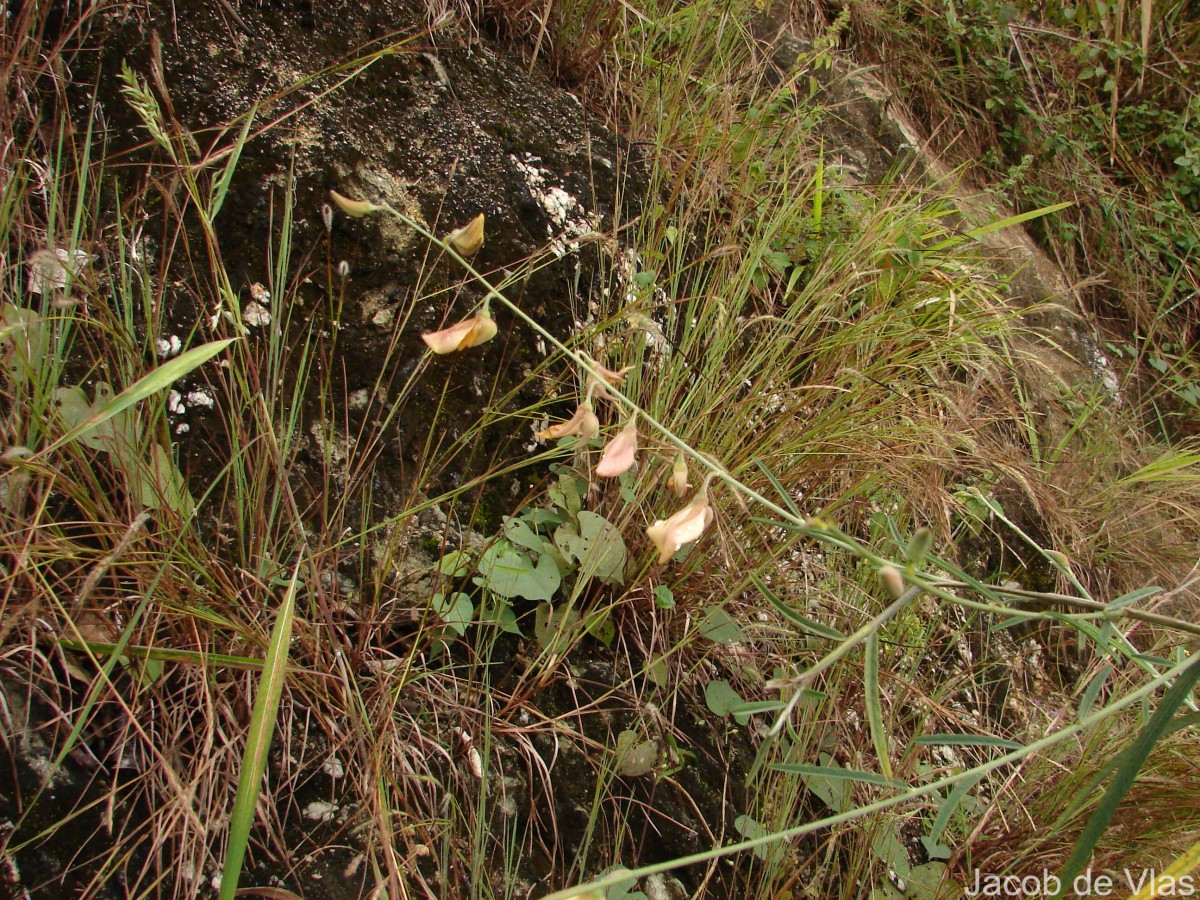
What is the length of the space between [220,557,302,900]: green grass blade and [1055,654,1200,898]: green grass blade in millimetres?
657

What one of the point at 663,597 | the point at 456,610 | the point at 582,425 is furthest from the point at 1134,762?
the point at 456,610

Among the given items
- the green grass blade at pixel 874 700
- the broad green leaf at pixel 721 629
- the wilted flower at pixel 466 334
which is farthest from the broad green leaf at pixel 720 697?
the wilted flower at pixel 466 334

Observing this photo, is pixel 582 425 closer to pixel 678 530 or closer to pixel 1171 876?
pixel 678 530

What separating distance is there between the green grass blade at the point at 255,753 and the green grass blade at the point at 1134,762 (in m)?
0.66

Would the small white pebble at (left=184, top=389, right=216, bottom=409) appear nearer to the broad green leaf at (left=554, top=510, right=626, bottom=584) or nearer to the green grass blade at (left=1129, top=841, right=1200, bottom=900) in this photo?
the broad green leaf at (left=554, top=510, right=626, bottom=584)

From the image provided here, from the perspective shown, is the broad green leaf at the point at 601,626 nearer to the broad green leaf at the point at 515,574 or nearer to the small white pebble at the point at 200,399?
the broad green leaf at the point at 515,574

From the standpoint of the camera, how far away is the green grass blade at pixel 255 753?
0.64m

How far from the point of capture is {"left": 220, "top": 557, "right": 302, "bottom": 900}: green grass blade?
64cm

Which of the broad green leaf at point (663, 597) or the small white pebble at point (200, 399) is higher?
the small white pebble at point (200, 399)

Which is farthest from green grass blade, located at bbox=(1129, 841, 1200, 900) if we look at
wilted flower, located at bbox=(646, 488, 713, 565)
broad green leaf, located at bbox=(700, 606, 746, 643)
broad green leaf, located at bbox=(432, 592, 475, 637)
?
broad green leaf, located at bbox=(432, 592, 475, 637)

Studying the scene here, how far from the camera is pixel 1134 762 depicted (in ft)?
2.22

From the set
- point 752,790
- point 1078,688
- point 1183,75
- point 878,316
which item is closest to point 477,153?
point 878,316

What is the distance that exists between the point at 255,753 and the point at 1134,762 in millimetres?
717

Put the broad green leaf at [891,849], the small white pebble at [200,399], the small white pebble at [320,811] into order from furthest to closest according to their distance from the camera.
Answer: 1. the broad green leaf at [891,849]
2. the small white pebble at [200,399]
3. the small white pebble at [320,811]
